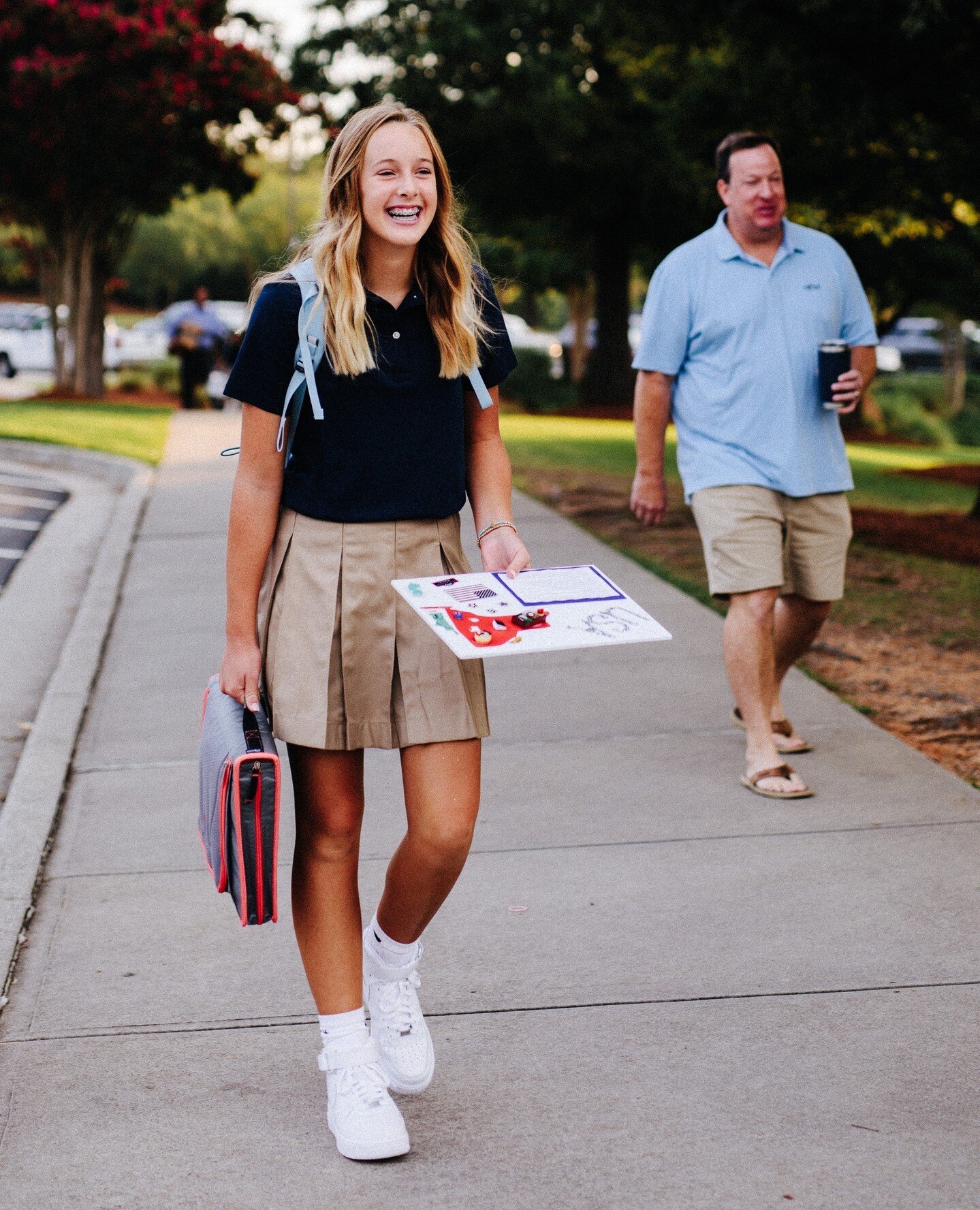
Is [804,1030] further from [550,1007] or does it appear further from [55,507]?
[55,507]

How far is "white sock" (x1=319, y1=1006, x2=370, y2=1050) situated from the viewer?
9.63ft

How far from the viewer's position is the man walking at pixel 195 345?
22500mm

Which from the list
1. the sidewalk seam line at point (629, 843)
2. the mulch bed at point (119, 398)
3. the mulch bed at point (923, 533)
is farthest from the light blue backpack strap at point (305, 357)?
the mulch bed at point (119, 398)

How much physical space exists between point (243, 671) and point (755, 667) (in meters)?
2.56

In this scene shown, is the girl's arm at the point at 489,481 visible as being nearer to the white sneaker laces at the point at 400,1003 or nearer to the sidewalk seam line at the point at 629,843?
the white sneaker laces at the point at 400,1003

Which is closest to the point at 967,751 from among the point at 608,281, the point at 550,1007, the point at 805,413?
the point at 805,413

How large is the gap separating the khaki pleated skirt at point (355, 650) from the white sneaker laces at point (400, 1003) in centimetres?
56

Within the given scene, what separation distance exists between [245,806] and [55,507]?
33.9 feet

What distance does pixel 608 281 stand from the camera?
27812 millimetres

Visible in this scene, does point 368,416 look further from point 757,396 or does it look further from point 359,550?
point 757,396

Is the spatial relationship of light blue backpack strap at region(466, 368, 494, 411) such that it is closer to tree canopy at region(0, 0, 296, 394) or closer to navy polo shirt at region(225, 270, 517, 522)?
navy polo shirt at region(225, 270, 517, 522)

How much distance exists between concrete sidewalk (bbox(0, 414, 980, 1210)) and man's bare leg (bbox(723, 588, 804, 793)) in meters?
0.17

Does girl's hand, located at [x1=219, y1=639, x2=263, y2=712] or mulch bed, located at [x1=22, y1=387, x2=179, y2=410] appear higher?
girl's hand, located at [x1=219, y1=639, x2=263, y2=712]

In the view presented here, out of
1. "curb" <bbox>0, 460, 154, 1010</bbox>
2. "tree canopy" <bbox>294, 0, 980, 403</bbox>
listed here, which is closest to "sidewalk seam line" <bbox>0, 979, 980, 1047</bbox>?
"curb" <bbox>0, 460, 154, 1010</bbox>
